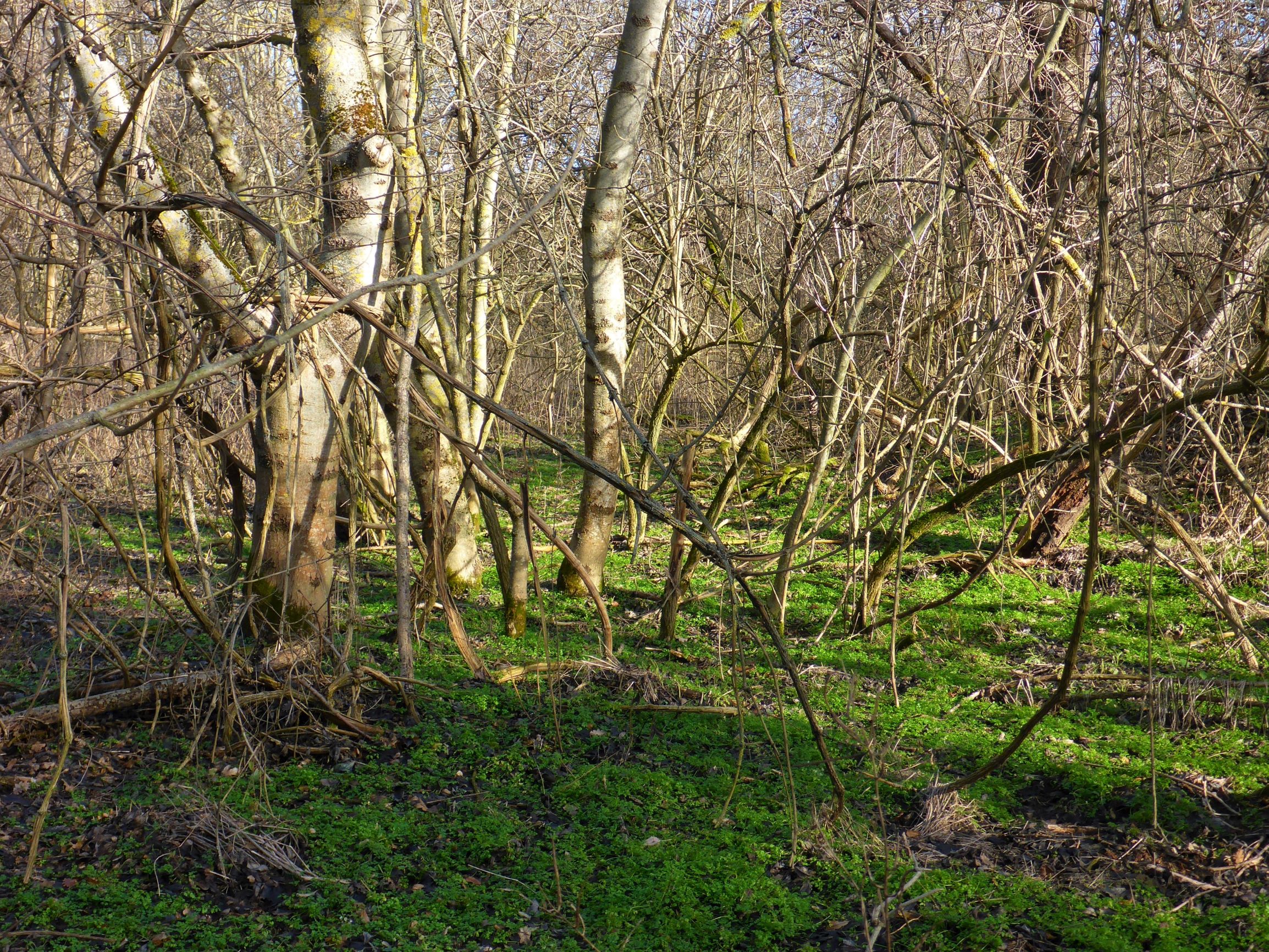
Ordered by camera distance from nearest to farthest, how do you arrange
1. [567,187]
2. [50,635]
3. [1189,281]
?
[1189,281] < [50,635] < [567,187]

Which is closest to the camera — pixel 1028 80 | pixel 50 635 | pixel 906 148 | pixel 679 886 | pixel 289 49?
pixel 679 886

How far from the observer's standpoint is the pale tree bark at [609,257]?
499 centimetres

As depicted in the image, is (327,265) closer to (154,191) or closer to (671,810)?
(154,191)

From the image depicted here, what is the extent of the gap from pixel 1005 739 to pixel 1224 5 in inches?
132

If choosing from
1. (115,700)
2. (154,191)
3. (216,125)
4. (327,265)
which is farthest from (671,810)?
(216,125)

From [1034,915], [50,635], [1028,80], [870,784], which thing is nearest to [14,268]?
[50,635]

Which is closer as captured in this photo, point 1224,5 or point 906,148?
point 1224,5

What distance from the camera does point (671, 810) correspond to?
11.9 ft

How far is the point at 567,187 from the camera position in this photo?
696 cm

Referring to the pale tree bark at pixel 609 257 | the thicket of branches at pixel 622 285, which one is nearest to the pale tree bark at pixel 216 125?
the thicket of branches at pixel 622 285

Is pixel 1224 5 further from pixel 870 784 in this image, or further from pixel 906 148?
pixel 870 784

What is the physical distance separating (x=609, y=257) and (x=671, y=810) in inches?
118

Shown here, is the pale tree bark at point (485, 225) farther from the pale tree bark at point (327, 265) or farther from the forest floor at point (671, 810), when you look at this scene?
the forest floor at point (671, 810)

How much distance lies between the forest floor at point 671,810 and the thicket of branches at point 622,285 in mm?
381
